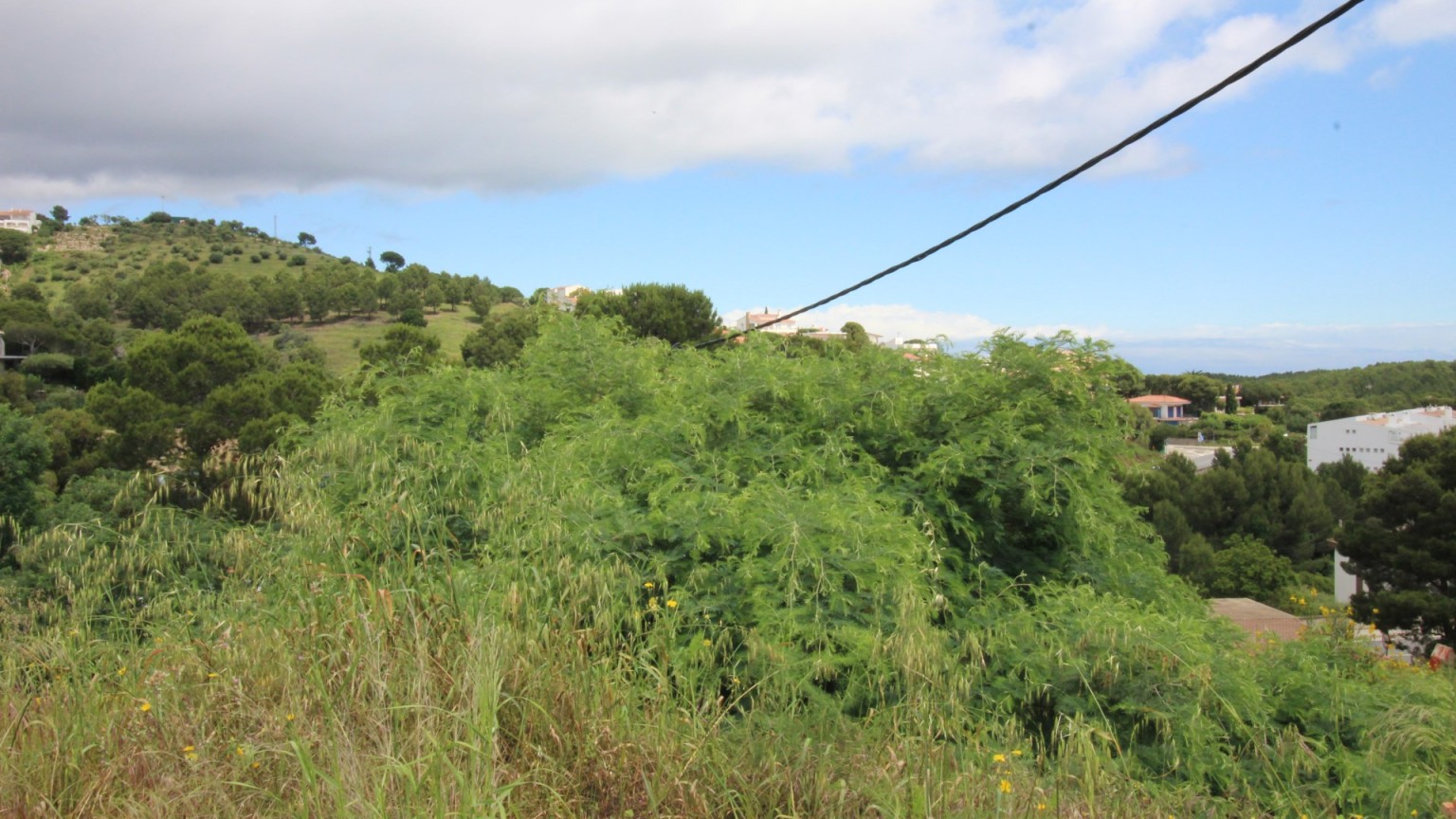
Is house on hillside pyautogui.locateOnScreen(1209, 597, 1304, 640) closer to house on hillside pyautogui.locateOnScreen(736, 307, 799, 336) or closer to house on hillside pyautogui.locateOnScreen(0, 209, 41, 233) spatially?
house on hillside pyautogui.locateOnScreen(736, 307, 799, 336)

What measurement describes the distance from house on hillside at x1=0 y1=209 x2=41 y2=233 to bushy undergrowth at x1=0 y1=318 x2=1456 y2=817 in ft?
339

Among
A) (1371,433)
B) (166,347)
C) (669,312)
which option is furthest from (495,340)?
(1371,433)

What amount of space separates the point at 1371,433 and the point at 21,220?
117m

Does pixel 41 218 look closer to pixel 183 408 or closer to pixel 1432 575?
pixel 183 408

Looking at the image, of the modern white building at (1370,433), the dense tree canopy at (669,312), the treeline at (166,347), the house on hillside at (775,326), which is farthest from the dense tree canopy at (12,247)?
the modern white building at (1370,433)

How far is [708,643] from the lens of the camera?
144 inches

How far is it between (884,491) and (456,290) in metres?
61.6

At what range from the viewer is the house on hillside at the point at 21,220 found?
87.6 metres

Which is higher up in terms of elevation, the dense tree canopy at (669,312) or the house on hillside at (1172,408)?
the dense tree canopy at (669,312)

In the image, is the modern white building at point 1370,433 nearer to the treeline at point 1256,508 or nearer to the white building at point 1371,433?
the white building at point 1371,433

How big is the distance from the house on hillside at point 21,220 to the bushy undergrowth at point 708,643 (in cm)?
10342

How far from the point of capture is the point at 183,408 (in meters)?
27.5

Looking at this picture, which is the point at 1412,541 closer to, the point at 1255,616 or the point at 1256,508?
the point at 1255,616

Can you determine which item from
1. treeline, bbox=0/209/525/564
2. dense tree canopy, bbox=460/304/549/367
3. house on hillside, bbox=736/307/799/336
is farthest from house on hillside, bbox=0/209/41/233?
house on hillside, bbox=736/307/799/336
